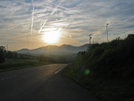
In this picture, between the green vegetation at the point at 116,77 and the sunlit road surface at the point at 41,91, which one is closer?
the sunlit road surface at the point at 41,91

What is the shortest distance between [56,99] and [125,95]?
337cm

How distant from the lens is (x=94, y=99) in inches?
239

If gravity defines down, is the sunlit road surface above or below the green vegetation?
below

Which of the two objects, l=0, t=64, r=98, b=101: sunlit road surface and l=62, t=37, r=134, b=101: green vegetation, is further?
l=62, t=37, r=134, b=101: green vegetation

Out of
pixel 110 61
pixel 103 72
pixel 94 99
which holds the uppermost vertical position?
pixel 110 61

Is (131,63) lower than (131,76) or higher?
higher

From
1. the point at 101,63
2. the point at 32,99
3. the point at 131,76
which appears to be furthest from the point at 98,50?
the point at 32,99

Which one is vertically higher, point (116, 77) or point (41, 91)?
point (116, 77)

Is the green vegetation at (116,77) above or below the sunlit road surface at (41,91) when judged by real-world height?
above

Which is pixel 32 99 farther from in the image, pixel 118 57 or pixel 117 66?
pixel 118 57

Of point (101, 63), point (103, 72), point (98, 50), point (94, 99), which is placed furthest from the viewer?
point (98, 50)

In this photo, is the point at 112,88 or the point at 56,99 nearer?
the point at 56,99

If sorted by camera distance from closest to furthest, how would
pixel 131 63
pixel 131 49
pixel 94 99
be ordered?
pixel 94 99, pixel 131 63, pixel 131 49

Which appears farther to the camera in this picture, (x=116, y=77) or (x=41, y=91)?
(x=116, y=77)
